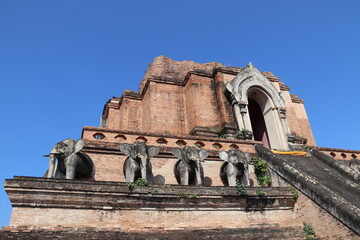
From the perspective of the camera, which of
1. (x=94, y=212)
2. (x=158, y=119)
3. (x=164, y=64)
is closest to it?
(x=94, y=212)

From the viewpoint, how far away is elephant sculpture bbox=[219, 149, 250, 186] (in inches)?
377

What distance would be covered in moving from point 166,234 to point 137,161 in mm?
2167

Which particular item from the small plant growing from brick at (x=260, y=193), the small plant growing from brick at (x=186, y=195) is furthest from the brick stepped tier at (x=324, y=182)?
the small plant growing from brick at (x=186, y=195)

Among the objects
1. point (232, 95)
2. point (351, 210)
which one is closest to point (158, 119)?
point (232, 95)

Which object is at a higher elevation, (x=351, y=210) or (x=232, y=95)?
(x=232, y=95)

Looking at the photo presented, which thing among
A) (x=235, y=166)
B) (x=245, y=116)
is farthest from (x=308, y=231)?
(x=245, y=116)

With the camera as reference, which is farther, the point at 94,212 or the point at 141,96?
the point at 141,96

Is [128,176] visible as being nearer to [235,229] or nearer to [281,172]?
[235,229]

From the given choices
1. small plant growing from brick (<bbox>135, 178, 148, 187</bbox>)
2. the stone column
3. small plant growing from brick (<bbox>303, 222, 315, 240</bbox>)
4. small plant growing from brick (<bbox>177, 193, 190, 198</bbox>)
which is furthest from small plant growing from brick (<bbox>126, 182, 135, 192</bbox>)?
the stone column

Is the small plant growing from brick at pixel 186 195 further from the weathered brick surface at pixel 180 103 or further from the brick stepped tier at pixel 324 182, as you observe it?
the weathered brick surface at pixel 180 103

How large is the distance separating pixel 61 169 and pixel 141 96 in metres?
10.9

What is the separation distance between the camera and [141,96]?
1877 centimetres

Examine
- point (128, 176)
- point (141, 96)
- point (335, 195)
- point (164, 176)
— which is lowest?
point (335, 195)

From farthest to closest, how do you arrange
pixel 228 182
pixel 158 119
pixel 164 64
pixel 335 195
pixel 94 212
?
pixel 164 64, pixel 158 119, pixel 228 182, pixel 335 195, pixel 94 212
